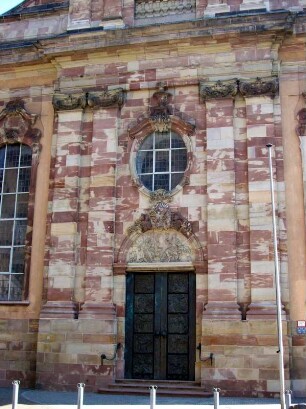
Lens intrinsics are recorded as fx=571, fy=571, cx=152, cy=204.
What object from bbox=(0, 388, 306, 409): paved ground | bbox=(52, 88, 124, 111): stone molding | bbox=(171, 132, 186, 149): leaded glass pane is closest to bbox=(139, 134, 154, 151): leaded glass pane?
bbox=(171, 132, 186, 149): leaded glass pane

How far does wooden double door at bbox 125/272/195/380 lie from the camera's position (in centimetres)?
1443

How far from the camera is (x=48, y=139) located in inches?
669

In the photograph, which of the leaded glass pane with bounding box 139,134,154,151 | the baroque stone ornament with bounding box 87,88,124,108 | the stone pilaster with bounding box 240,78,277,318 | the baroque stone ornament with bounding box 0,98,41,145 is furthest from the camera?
the baroque stone ornament with bounding box 0,98,41,145

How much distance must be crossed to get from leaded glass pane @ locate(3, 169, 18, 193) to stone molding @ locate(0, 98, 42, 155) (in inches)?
34.1

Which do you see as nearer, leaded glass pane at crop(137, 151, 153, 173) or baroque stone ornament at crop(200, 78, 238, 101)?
baroque stone ornament at crop(200, 78, 238, 101)

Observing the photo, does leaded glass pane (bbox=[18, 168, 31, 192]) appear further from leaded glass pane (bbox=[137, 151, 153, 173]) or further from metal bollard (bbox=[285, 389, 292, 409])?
metal bollard (bbox=[285, 389, 292, 409])

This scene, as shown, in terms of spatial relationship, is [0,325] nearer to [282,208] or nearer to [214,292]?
[214,292]

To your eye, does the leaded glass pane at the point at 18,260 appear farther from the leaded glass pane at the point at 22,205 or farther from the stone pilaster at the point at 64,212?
the stone pilaster at the point at 64,212

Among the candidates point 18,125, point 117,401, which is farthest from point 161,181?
point 117,401

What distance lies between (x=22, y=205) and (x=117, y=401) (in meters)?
6.70

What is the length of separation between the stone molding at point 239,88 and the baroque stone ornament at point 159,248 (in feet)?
12.9

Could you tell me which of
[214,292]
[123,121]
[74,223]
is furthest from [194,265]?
[123,121]

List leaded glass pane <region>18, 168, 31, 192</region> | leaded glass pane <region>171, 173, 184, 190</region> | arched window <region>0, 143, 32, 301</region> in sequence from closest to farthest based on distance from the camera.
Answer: leaded glass pane <region>171, 173, 184, 190</region> < arched window <region>0, 143, 32, 301</region> < leaded glass pane <region>18, 168, 31, 192</region>

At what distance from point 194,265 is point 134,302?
1.88 meters
